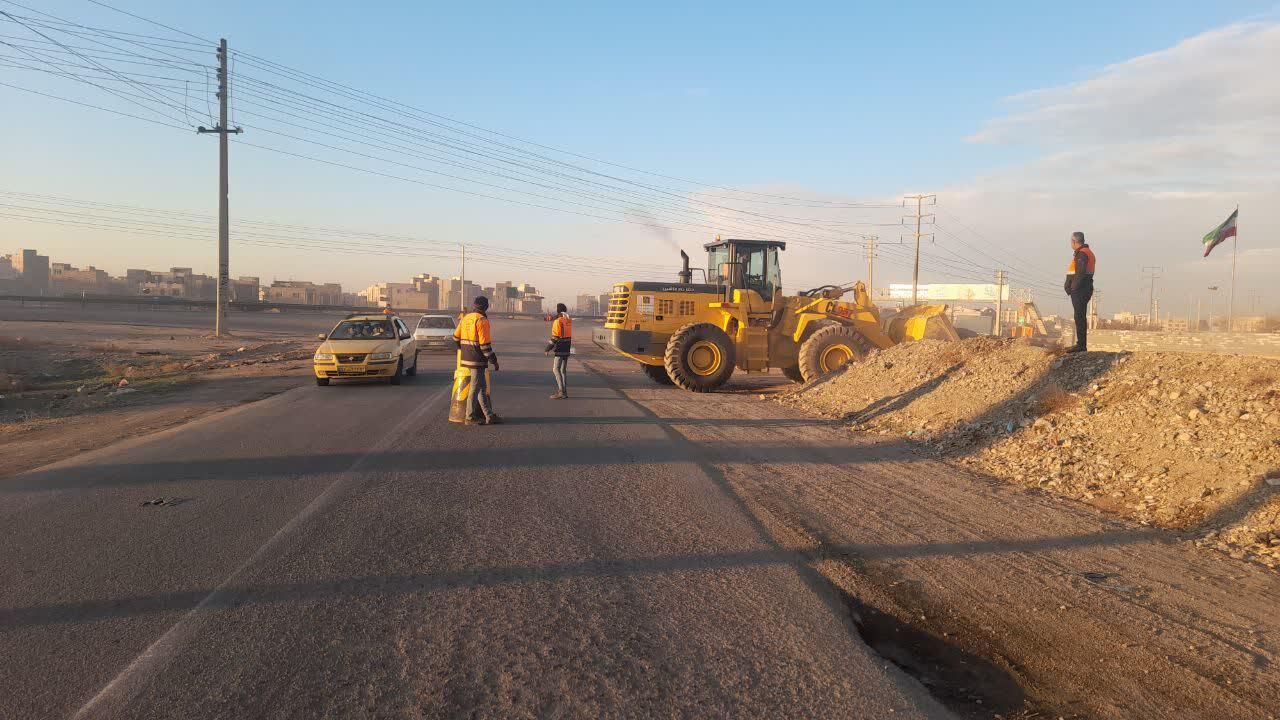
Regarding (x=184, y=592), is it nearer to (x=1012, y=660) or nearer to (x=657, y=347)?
(x=1012, y=660)

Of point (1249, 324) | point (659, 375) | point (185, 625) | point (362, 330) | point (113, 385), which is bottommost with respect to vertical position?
point (113, 385)

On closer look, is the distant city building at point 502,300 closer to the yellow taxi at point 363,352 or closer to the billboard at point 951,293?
the billboard at point 951,293

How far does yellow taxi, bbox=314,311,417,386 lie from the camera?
16594 mm

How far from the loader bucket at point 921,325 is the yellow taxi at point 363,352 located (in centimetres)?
1167

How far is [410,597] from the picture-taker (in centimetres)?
455

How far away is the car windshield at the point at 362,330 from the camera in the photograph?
17.6m

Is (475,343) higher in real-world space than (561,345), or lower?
higher

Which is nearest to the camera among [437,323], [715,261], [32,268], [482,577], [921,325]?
[482,577]

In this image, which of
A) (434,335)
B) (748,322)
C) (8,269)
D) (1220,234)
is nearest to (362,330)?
(748,322)

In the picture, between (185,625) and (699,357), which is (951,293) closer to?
(699,357)

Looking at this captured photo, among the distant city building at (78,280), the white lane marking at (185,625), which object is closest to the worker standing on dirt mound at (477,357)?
the white lane marking at (185,625)

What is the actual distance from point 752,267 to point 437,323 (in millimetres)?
15290

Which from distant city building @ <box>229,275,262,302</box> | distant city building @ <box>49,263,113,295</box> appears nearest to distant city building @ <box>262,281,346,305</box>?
distant city building @ <box>229,275,262,302</box>

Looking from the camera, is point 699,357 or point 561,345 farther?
point 699,357
